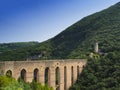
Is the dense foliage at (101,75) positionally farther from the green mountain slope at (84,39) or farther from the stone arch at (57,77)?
the green mountain slope at (84,39)

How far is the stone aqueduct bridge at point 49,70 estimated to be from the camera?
144 feet

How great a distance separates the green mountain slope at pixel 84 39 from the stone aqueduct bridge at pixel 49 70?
16609 millimetres

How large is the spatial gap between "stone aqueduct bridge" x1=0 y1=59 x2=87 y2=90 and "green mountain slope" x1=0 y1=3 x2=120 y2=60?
16.6 meters

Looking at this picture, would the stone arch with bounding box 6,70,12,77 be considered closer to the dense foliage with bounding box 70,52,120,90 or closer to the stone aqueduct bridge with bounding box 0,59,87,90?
the stone aqueduct bridge with bounding box 0,59,87,90

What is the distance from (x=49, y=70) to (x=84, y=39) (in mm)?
50360

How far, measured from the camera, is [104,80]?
60.4 m

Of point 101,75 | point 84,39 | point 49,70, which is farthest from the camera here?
point 84,39

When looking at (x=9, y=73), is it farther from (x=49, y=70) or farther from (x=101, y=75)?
(x=101, y=75)

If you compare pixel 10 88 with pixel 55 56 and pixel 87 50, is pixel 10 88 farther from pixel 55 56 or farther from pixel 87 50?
pixel 55 56

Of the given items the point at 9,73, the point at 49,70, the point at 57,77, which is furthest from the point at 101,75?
the point at 9,73

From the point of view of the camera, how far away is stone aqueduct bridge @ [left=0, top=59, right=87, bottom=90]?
4381 cm

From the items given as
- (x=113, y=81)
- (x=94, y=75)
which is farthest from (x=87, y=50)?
(x=113, y=81)

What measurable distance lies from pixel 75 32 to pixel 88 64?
146 feet

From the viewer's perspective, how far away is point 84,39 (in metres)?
102
